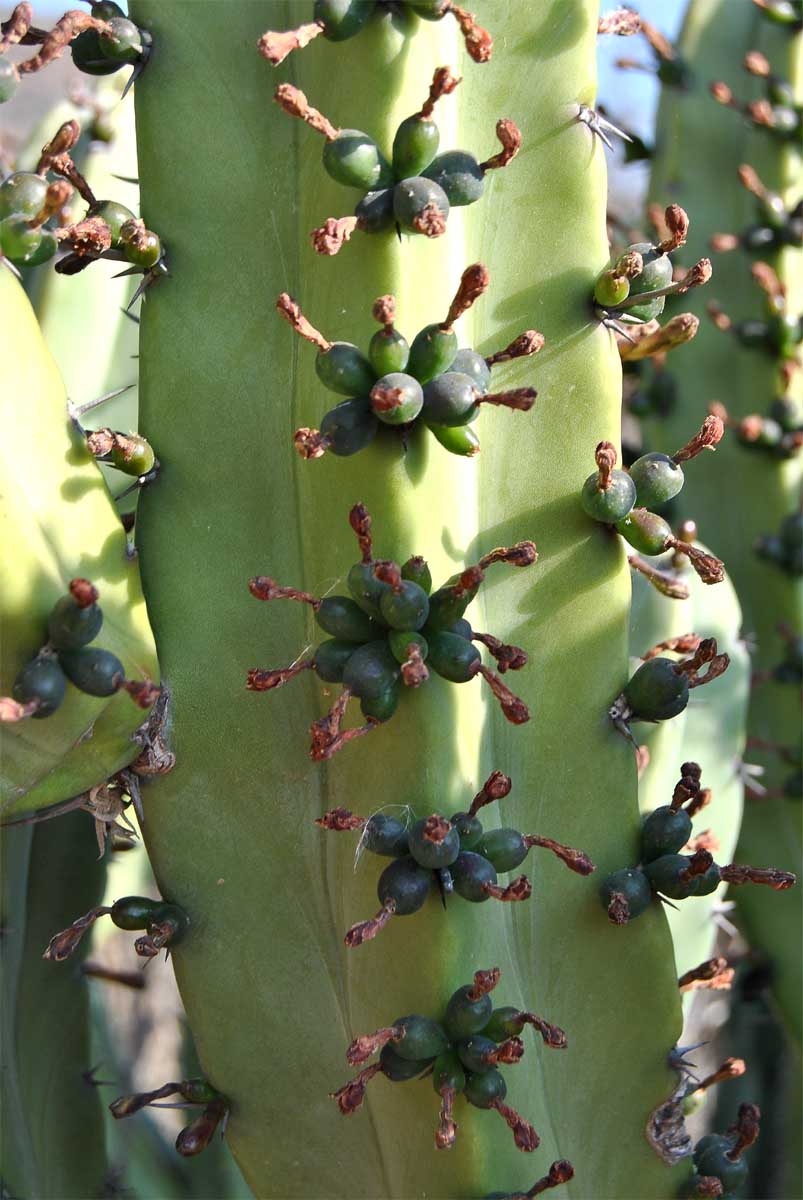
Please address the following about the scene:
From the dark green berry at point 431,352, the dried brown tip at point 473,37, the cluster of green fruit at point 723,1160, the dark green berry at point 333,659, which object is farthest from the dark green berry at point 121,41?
the cluster of green fruit at point 723,1160

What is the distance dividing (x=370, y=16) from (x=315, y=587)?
1.94 feet

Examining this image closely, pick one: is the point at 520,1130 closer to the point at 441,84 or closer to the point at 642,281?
the point at 642,281

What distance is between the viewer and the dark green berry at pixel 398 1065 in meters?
1.22

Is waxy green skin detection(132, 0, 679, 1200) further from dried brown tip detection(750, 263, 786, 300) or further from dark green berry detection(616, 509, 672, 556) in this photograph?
dried brown tip detection(750, 263, 786, 300)

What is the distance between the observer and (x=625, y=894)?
4.31 ft

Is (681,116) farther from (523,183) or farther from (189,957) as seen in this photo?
(189,957)

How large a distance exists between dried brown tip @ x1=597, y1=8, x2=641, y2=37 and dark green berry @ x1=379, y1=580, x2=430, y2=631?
72cm

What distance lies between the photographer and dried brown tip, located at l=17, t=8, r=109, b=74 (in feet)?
3.87

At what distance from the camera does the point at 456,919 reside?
1.24 m

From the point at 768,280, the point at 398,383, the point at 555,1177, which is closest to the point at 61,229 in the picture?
the point at 398,383

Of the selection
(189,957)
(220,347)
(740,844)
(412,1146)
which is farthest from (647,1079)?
(740,844)

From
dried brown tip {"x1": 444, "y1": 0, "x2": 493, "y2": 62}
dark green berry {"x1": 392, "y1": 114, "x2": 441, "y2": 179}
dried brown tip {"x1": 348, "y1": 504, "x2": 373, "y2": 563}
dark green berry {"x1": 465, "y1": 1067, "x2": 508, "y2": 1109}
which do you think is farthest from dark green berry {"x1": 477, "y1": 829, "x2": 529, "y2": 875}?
dried brown tip {"x1": 444, "y1": 0, "x2": 493, "y2": 62}

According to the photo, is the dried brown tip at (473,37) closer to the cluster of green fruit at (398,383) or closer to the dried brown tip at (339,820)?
the cluster of green fruit at (398,383)

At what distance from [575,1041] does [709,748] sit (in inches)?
32.7
